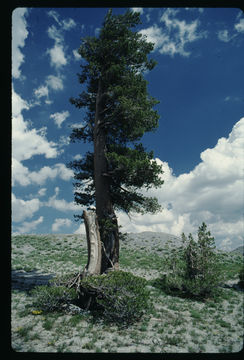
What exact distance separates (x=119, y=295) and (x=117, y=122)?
7.54 metres

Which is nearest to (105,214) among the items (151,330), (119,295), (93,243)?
(93,243)

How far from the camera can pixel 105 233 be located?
9.35 meters

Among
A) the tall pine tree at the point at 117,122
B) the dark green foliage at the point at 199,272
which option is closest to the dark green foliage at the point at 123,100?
the tall pine tree at the point at 117,122

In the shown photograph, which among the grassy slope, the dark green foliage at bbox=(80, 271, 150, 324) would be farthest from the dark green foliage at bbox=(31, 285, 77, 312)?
the dark green foliage at bbox=(80, 271, 150, 324)

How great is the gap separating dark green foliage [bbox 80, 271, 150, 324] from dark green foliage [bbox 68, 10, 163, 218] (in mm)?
4257

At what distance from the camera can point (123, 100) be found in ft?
32.0

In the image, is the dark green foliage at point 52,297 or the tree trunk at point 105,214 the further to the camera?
the tree trunk at point 105,214

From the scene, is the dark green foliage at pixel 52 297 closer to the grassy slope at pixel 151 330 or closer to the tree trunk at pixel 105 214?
the grassy slope at pixel 151 330

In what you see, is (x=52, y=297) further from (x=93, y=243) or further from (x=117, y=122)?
(x=117, y=122)

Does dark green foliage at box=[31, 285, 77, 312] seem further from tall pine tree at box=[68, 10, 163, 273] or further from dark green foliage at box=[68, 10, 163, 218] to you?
dark green foliage at box=[68, 10, 163, 218]

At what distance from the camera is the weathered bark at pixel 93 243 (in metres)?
8.52
